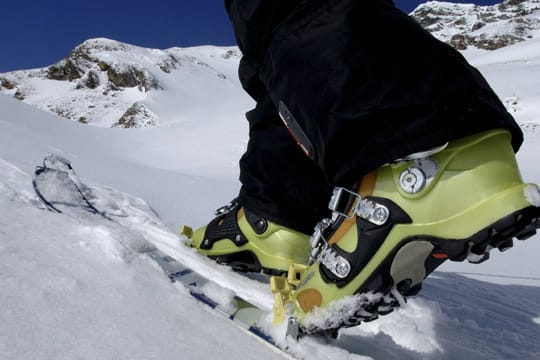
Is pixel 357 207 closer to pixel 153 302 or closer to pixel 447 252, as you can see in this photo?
pixel 447 252

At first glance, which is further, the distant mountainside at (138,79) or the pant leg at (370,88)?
the distant mountainside at (138,79)

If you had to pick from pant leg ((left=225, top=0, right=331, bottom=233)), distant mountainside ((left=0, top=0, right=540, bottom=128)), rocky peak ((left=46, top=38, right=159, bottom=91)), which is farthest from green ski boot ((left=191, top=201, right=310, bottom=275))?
rocky peak ((left=46, top=38, right=159, bottom=91))

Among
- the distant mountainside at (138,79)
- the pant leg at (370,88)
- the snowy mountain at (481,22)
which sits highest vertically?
the pant leg at (370,88)

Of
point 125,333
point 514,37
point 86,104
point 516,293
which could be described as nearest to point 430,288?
point 516,293

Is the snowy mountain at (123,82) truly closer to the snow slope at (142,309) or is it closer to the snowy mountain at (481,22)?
the snowy mountain at (481,22)

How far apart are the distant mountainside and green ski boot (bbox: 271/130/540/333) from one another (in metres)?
12.1

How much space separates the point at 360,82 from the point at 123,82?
20752mm

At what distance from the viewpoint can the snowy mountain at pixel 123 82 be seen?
14.7m

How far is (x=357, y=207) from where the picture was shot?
0.55 metres

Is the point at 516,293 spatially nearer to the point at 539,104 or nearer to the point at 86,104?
the point at 539,104

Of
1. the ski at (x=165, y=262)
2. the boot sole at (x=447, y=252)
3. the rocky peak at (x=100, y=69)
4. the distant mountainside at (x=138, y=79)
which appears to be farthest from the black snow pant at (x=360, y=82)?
the rocky peak at (x=100, y=69)

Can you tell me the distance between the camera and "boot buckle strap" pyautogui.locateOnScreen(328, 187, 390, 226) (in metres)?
0.52

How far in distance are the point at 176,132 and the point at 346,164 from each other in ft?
18.6

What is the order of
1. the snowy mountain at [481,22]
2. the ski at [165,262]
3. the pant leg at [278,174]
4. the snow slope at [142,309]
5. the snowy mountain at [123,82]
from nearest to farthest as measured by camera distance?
1. the snow slope at [142,309]
2. the ski at [165,262]
3. the pant leg at [278,174]
4. the snowy mountain at [123,82]
5. the snowy mountain at [481,22]
